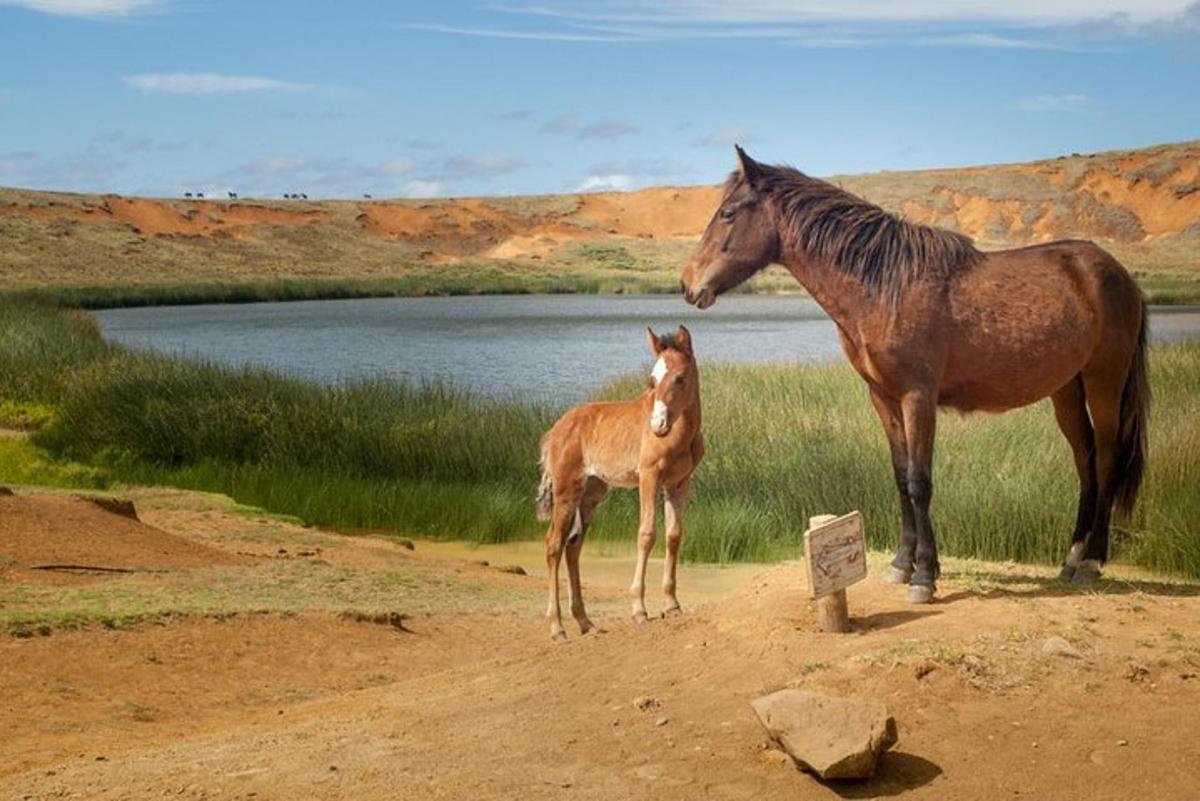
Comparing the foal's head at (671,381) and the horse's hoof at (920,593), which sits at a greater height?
the foal's head at (671,381)

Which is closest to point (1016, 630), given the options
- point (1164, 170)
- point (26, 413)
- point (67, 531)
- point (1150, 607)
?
point (1150, 607)

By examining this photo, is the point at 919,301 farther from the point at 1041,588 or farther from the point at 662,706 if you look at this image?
the point at 662,706

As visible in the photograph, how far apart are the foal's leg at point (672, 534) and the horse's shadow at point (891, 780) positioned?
2270 millimetres

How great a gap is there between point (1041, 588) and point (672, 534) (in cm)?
196

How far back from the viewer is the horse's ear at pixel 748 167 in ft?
27.5

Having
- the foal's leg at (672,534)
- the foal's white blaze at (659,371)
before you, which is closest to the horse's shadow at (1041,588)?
the foal's leg at (672,534)

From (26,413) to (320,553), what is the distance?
11335mm

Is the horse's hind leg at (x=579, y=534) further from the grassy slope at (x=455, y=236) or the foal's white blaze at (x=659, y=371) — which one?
the grassy slope at (x=455, y=236)

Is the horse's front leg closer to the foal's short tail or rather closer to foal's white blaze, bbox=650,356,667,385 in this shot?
foal's white blaze, bbox=650,356,667,385

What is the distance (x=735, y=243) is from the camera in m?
8.39

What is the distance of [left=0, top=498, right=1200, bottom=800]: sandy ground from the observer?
6.13 metres

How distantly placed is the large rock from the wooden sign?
997mm

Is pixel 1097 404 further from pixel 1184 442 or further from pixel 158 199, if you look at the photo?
pixel 158 199

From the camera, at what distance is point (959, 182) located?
90.6 metres
